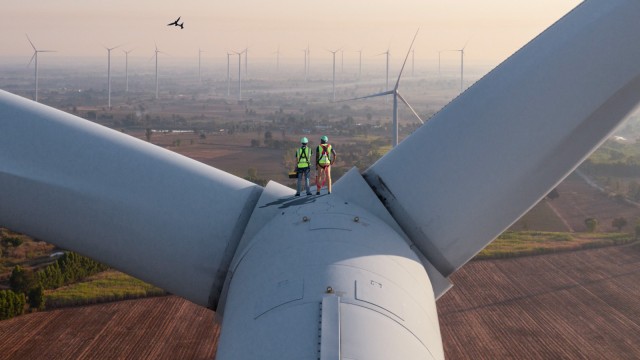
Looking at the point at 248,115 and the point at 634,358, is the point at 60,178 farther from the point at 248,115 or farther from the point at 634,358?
the point at 248,115

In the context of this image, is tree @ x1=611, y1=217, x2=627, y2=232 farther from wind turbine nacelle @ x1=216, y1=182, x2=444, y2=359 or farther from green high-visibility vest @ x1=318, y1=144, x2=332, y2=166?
wind turbine nacelle @ x1=216, y1=182, x2=444, y2=359

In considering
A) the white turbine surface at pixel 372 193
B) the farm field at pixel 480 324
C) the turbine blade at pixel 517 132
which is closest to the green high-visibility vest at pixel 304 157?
the white turbine surface at pixel 372 193

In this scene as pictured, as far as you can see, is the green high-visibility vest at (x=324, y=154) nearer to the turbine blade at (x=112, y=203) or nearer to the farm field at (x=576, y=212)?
the turbine blade at (x=112, y=203)

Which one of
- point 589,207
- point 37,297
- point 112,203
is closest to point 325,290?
point 112,203

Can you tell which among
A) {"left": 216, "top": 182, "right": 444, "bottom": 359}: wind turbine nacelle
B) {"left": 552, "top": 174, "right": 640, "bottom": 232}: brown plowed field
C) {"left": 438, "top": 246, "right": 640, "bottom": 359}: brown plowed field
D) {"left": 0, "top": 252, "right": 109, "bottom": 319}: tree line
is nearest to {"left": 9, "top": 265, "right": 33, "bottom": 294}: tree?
{"left": 0, "top": 252, "right": 109, "bottom": 319}: tree line

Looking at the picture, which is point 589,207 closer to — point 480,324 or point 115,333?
point 480,324

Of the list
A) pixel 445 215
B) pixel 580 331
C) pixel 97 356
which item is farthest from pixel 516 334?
pixel 445 215
